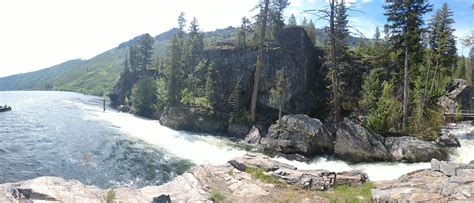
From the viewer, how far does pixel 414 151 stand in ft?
71.5

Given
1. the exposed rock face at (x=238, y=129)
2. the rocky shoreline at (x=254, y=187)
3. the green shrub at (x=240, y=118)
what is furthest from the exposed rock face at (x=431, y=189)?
the green shrub at (x=240, y=118)

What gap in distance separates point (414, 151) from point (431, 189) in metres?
13.2

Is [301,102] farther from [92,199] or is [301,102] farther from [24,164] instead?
[92,199]

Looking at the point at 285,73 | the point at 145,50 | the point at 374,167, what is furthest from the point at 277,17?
the point at 145,50

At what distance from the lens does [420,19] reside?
3234cm

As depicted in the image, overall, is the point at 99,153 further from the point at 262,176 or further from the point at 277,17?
the point at 277,17

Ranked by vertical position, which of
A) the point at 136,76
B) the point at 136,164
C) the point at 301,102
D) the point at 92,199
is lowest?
the point at 136,164

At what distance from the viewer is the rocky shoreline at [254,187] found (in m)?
8.83

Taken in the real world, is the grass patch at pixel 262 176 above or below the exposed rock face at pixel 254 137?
above

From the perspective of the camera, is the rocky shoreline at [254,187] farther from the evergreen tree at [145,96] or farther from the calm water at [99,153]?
the evergreen tree at [145,96]

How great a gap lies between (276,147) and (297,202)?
17032 mm

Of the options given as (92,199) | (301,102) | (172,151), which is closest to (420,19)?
(301,102)

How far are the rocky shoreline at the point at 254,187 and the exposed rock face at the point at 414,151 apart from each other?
8860 mm

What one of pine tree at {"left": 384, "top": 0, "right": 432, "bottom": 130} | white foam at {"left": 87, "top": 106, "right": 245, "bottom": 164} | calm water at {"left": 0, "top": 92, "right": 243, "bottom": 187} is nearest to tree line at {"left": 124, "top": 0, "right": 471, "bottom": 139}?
pine tree at {"left": 384, "top": 0, "right": 432, "bottom": 130}
